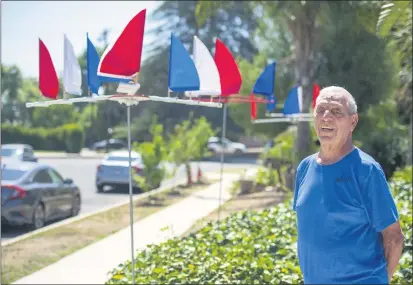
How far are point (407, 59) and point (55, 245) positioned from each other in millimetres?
7630

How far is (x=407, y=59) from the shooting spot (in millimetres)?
12656

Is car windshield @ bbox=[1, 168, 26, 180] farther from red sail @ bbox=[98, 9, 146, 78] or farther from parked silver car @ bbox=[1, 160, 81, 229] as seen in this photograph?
red sail @ bbox=[98, 9, 146, 78]

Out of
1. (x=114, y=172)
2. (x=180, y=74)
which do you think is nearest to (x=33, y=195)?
(x=180, y=74)

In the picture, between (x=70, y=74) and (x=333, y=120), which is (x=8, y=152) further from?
(x=333, y=120)

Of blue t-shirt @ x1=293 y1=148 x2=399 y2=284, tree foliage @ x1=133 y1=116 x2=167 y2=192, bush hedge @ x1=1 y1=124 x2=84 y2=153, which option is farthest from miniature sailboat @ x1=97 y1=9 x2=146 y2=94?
bush hedge @ x1=1 y1=124 x2=84 y2=153

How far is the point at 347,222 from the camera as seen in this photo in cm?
263

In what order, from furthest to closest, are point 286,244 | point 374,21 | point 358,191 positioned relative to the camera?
1. point 374,21
2. point 286,244
3. point 358,191

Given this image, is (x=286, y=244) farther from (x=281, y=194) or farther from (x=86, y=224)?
(x=281, y=194)

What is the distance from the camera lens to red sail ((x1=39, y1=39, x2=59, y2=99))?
206 inches

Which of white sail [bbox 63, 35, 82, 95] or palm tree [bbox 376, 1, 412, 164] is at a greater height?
palm tree [bbox 376, 1, 412, 164]

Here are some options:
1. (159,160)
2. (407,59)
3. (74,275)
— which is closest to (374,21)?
(407,59)

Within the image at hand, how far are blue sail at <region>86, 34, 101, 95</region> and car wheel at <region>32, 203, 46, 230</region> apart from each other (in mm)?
7261

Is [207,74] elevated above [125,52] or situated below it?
below

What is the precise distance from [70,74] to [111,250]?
5.30 m
